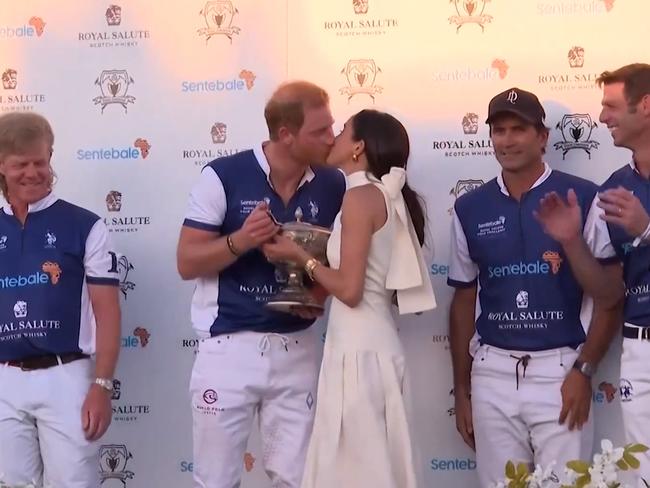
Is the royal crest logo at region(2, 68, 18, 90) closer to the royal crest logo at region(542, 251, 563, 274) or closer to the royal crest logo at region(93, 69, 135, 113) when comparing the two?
the royal crest logo at region(93, 69, 135, 113)

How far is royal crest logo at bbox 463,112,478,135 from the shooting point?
13.0 feet

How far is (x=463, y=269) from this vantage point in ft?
12.4

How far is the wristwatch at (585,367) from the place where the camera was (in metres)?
3.46

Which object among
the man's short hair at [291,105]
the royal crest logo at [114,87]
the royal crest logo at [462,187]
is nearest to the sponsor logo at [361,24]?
the man's short hair at [291,105]

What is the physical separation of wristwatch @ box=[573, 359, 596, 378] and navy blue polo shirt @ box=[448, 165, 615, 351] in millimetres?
87

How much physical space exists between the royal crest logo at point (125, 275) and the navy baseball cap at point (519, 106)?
1624 mm

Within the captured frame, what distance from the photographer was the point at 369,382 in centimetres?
314

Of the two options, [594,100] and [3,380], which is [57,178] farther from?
[594,100]

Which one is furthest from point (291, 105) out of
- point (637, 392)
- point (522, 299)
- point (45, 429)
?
point (637, 392)

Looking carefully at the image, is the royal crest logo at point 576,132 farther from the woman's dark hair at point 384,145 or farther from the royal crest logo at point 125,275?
the royal crest logo at point 125,275

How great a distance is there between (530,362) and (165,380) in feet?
5.01

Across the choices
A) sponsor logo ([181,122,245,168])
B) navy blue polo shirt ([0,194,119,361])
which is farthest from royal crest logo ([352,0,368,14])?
navy blue polo shirt ([0,194,119,361])

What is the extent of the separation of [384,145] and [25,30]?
1851 mm

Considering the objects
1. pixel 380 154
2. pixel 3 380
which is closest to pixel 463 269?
pixel 380 154
